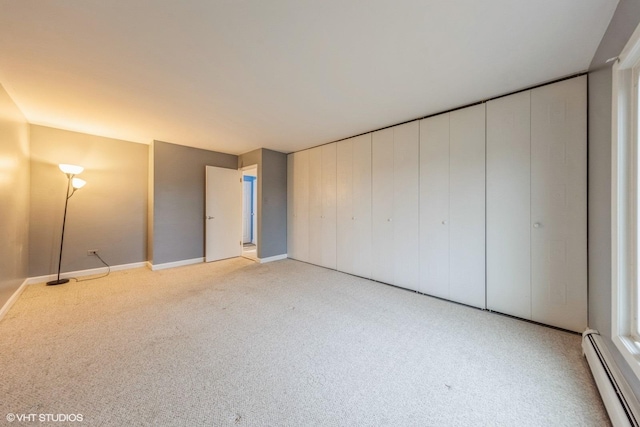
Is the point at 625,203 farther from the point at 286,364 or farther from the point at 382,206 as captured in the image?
the point at 286,364

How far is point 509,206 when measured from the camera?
2434 millimetres

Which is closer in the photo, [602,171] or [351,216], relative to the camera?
[602,171]

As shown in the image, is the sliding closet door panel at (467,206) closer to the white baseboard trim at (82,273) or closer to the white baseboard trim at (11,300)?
the white baseboard trim at (11,300)

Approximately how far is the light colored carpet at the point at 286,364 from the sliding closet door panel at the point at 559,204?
10.8 inches

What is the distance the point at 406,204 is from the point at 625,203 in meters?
1.98

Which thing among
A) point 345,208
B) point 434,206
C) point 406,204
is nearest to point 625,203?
point 434,206

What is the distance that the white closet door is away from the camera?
4.51 metres

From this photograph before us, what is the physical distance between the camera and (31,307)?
2.62 meters

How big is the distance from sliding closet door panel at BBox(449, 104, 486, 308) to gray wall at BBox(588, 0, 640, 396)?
81 centimetres

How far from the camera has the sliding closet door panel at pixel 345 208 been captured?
400 cm

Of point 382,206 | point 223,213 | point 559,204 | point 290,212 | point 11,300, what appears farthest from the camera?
point 290,212

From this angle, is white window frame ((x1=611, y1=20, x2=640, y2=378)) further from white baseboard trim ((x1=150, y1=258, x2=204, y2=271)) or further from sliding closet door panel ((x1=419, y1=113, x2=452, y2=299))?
white baseboard trim ((x1=150, y1=258, x2=204, y2=271))

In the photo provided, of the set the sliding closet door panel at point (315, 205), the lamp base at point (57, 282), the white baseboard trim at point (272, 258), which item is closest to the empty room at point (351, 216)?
the lamp base at point (57, 282)

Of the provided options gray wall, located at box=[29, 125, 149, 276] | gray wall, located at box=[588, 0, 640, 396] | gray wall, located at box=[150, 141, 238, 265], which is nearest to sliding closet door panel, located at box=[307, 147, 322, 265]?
gray wall, located at box=[150, 141, 238, 265]
